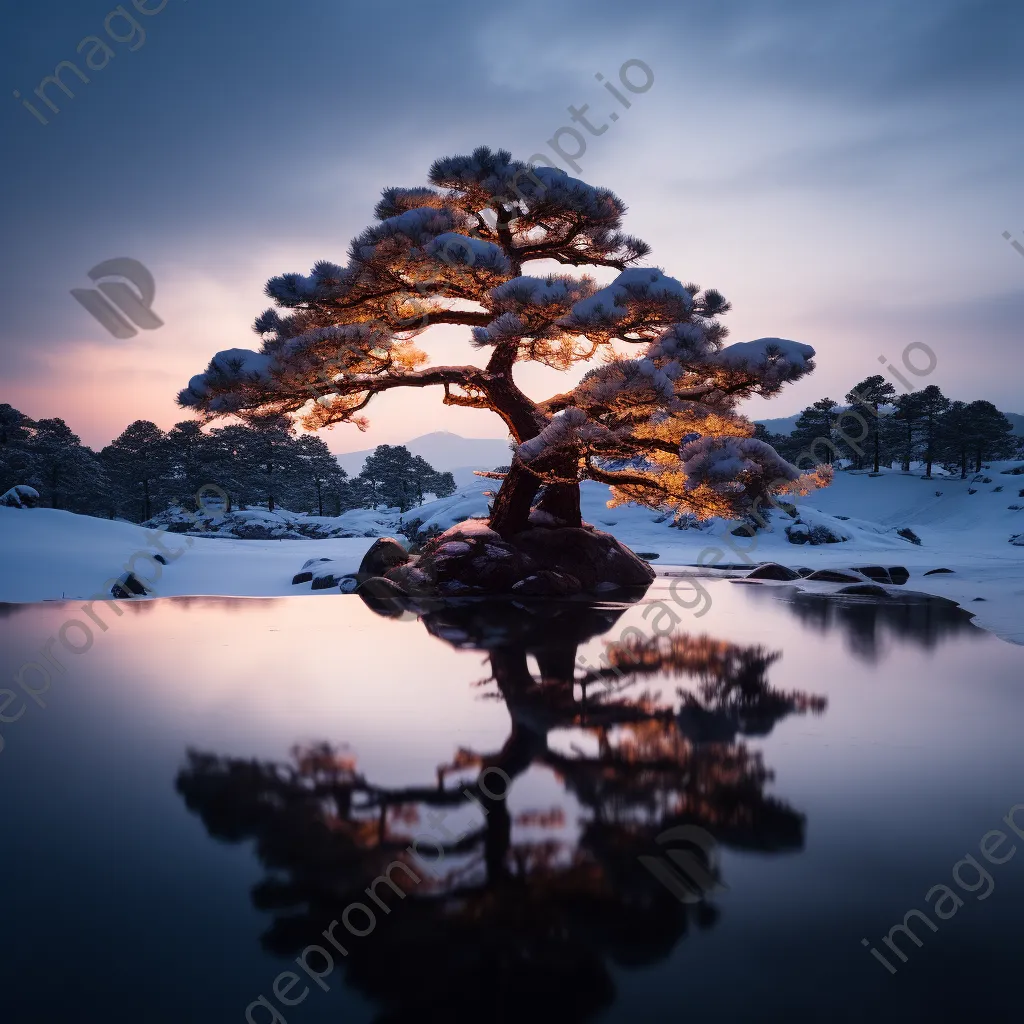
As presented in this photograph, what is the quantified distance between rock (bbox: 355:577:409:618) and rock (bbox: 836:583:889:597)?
270 inches

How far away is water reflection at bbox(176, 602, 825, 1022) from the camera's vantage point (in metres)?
1.59

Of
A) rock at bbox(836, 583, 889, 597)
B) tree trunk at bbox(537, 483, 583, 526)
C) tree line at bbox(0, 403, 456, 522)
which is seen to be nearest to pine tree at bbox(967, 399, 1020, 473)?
tree line at bbox(0, 403, 456, 522)

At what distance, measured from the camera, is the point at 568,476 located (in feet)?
32.7

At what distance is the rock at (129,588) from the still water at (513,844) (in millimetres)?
5654

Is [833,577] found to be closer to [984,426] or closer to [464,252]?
[464,252]

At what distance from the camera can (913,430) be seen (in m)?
50.3

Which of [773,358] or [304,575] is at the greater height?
[773,358]

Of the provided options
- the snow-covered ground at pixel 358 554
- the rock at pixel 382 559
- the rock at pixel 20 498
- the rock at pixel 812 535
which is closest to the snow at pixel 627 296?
the snow-covered ground at pixel 358 554

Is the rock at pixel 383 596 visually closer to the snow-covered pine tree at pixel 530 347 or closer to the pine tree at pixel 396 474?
the snow-covered pine tree at pixel 530 347

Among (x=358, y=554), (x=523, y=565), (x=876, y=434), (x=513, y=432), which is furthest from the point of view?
(x=876, y=434)

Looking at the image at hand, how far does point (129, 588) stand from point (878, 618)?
34.5 ft

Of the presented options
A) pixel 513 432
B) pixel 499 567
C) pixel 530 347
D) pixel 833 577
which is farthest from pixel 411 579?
pixel 833 577

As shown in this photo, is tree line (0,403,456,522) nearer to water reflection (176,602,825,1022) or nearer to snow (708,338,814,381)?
snow (708,338,814,381)

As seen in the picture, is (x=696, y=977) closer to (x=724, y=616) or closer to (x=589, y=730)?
(x=589, y=730)
